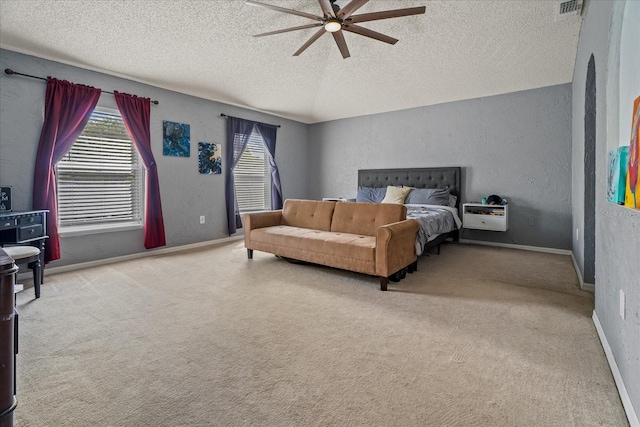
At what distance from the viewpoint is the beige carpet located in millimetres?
1425

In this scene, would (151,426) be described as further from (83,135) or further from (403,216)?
(83,135)

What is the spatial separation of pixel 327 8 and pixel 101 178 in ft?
12.0

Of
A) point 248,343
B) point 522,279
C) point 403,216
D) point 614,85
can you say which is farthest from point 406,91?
point 248,343

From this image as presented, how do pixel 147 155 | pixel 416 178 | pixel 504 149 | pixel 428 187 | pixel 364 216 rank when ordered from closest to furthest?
1. pixel 364 216
2. pixel 147 155
3. pixel 504 149
4. pixel 428 187
5. pixel 416 178

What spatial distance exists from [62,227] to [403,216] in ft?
13.7

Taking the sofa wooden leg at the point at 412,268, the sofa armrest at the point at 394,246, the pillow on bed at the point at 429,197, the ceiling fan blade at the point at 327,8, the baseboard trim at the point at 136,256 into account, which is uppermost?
the ceiling fan blade at the point at 327,8

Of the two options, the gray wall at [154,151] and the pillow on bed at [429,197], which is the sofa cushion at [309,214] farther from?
the pillow on bed at [429,197]

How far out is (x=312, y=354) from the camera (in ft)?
6.23

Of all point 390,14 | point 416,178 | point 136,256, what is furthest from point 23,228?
point 416,178

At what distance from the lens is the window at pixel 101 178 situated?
154 inches

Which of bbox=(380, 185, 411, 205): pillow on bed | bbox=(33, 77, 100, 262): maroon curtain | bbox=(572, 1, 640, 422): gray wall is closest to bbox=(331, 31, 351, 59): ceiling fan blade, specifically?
bbox=(572, 1, 640, 422): gray wall

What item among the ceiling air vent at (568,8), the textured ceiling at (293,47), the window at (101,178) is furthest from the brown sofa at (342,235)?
the ceiling air vent at (568,8)

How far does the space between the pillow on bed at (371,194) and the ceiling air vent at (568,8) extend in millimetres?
3417

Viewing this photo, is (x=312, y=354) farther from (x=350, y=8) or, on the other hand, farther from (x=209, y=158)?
(x=209, y=158)
